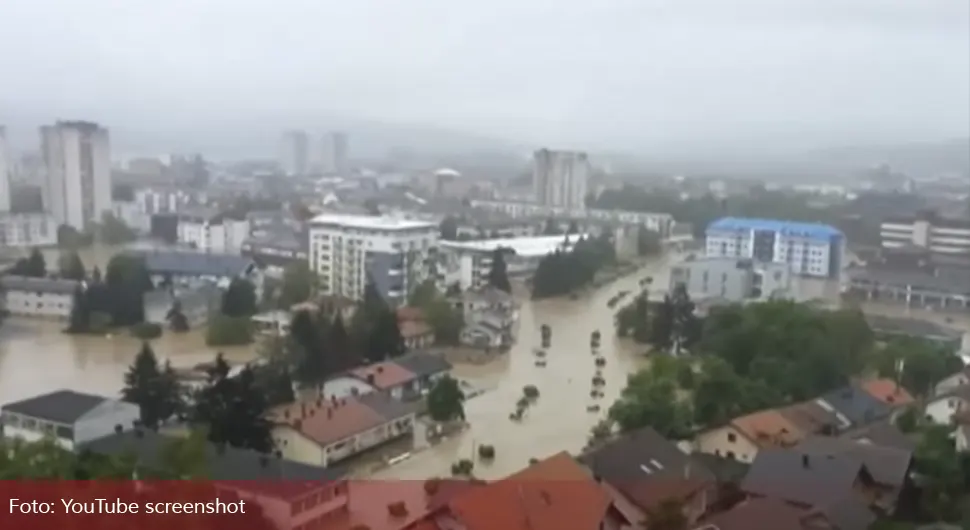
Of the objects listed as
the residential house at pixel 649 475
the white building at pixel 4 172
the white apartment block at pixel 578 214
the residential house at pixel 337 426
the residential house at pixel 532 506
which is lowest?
the residential house at pixel 337 426

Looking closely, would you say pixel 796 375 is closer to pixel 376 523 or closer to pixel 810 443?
pixel 810 443

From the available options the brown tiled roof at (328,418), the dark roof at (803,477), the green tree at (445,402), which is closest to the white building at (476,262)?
the green tree at (445,402)

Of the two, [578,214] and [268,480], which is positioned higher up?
[578,214]

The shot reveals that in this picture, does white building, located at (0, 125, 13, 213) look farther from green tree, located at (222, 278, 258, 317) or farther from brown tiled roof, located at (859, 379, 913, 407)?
brown tiled roof, located at (859, 379, 913, 407)

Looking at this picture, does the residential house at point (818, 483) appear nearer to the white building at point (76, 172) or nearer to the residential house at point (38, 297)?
the residential house at point (38, 297)

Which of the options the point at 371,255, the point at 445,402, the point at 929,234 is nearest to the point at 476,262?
the point at 371,255

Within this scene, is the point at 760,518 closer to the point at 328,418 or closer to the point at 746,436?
the point at 746,436
